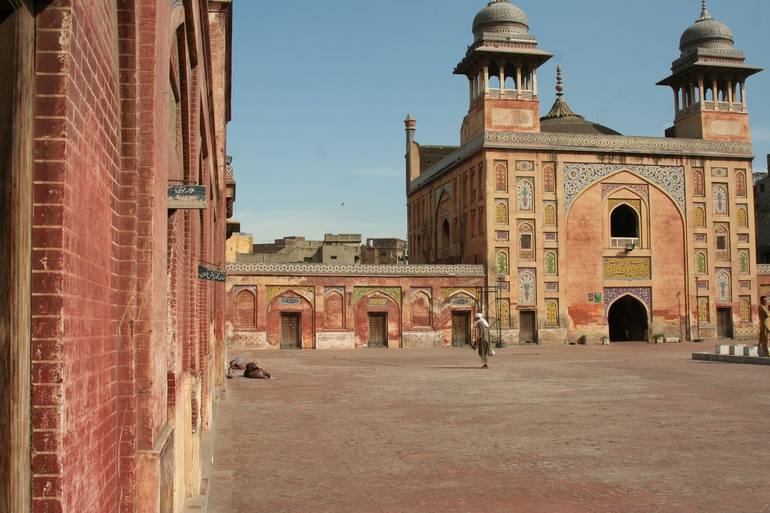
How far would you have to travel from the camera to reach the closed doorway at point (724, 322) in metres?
37.5

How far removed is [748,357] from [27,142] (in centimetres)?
2410

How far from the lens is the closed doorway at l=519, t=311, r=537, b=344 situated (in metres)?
35.1

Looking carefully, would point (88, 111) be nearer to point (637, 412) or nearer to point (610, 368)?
point (637, 412)

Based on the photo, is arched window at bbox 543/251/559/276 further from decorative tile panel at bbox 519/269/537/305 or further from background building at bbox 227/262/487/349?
background building at bbox 227/262/487/349

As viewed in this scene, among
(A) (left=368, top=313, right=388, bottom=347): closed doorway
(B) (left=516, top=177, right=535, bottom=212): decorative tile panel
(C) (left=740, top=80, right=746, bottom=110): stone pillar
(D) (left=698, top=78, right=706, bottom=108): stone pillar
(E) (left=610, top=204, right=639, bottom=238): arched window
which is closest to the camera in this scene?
(A) (left=368, top=313, right=388, bottom=347): closed doorway

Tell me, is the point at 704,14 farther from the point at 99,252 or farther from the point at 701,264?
the point at 99,252

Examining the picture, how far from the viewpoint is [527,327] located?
35312 millimetres

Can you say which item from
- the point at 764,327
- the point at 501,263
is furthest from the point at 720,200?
the point at 764,327

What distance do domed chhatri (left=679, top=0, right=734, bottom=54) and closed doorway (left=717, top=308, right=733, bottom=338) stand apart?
12.6 metres

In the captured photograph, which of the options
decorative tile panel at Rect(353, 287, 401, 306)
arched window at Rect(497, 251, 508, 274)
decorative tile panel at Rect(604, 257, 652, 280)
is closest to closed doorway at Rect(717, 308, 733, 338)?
decorative tile panel at Rect(604, 257, 652, 280)

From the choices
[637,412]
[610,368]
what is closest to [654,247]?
[610,368]

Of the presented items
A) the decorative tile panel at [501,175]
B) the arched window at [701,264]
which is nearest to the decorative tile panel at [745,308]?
the arched window at [701,264]

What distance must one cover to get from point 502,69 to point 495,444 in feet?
95.8

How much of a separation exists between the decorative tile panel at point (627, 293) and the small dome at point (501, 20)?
41.0 ft
